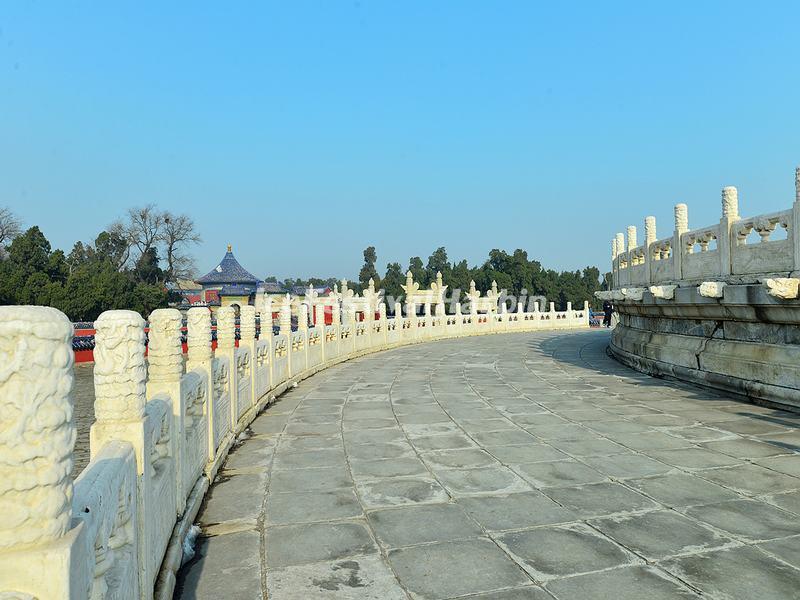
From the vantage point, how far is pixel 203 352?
15.0ft

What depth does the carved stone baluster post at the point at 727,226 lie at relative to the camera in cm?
764

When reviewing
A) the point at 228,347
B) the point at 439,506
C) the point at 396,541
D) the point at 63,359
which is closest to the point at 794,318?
the point at 439,506

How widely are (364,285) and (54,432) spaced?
6693 cm

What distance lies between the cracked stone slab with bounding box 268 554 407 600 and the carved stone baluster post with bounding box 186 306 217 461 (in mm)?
1862

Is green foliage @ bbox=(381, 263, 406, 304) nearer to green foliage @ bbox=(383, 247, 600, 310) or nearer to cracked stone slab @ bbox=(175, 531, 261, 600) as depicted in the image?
green foliage @ bbox=(383, 247, 600, 310)

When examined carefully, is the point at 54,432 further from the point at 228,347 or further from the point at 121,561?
the point at 228,347

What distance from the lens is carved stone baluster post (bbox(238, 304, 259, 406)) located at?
667 cm

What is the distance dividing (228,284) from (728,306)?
Answer: 153 feet

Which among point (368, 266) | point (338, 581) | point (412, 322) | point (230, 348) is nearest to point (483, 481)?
point (338, 581)

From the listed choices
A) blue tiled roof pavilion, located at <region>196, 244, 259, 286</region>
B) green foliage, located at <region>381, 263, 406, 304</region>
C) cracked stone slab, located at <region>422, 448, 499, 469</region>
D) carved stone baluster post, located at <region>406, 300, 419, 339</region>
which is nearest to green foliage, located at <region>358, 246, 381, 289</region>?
green foliage, located at <region>381, 263, 406, 304</region>

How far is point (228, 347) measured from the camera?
585cm

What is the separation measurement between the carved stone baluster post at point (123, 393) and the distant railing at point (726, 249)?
7.13 metres

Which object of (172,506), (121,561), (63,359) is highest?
(63,359)

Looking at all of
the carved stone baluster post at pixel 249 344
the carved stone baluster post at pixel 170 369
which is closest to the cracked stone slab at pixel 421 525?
the carved stone baluster post at pixel 170 369
